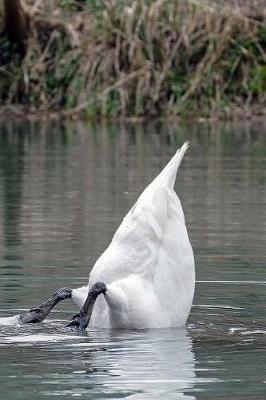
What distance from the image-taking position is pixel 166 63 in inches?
1225

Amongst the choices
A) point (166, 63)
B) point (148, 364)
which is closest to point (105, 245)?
point (148, 364)

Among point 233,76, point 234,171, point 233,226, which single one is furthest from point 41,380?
→ point 233,76

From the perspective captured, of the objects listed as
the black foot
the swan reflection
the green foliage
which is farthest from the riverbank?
the swan reflection

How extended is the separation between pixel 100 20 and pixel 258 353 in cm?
2367

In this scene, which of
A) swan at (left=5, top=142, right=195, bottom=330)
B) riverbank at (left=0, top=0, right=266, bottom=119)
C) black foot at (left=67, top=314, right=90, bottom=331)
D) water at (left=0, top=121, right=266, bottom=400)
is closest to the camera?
water at (left=0, top=121, right=266, bottom=400)

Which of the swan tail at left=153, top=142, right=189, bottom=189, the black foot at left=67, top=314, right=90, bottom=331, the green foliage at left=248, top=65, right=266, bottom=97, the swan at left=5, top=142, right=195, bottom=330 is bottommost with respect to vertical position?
the green foliage at left=248, top=65, right=266, bottom=97

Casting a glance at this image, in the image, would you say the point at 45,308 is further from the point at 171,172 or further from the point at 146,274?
the point at 171,172

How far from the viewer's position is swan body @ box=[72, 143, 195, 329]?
29.3ft

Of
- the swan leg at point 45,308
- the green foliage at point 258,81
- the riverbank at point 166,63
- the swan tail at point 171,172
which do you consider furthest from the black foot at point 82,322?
the green foliage at point 258,81

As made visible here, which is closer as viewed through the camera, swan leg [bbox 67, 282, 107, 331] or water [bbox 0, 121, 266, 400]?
water [bbox 0, 121, 266, 400]

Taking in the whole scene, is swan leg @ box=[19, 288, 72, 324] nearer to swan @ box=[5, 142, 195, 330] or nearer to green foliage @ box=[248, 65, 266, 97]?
swan @ box=[5, 142, 195, 330]

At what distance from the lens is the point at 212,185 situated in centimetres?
1859

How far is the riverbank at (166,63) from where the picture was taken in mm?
31000

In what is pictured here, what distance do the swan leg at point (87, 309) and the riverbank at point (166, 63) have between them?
21.7 m
